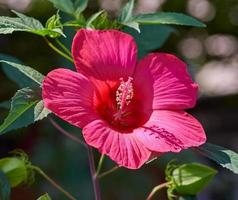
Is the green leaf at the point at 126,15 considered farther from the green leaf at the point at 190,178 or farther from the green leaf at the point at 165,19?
the green leaf at the point at 190,178

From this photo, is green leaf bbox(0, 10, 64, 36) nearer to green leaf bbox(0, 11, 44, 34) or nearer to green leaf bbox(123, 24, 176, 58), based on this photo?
green leaf bbox(0, 11, 44, 34)

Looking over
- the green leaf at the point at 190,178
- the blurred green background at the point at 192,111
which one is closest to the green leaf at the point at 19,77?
the green leaf at the point at 190,178

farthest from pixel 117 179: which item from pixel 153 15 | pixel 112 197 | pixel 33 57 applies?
pixel 153 15

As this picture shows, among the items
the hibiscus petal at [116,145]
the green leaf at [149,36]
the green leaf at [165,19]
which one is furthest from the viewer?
the green leaf at [149,36]

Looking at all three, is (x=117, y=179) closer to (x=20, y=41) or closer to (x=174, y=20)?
(x=20, y=41)

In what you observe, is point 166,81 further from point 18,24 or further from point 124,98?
point 18,24

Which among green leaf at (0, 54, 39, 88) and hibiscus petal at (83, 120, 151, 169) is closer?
hibiscus petal at (83, 120, 151, 169)

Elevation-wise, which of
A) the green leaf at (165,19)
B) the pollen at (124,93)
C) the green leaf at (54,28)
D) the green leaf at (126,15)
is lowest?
the pollen at (124,93)

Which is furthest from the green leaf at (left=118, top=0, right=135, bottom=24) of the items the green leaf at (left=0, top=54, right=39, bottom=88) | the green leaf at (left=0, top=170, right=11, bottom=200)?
the green leaf at (left=0, top=170, right=11, bottom=200)
